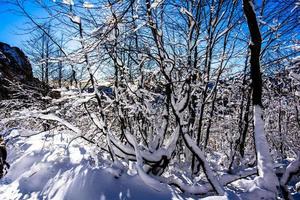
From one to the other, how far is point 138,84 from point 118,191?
224cm

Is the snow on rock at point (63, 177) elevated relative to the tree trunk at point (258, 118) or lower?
lower

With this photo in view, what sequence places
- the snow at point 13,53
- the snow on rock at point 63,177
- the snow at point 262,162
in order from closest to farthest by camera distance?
the snow at point 262,162 < the snow on rock at point 63,177 < the snow at point 13,53

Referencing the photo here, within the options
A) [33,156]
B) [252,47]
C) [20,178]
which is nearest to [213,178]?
[252,47]

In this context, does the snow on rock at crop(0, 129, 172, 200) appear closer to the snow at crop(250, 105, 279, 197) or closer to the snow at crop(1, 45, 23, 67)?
the snow at crop(250, 105, 279, 197)

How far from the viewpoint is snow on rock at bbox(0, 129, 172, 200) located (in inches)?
164

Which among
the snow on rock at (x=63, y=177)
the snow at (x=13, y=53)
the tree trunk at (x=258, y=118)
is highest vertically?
the snow at (x=13, y=53)

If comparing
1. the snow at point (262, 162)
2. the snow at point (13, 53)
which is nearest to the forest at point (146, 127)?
the snow at point (262, 162)

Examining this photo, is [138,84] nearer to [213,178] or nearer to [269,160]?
[213,178]

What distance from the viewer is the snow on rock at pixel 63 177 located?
4.18 meters

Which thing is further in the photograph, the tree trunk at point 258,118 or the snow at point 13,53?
the snow at point 13,53

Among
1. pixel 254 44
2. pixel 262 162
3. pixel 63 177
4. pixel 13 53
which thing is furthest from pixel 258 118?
pixel 13 53

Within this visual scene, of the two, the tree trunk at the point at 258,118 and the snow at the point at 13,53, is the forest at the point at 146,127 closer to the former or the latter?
the tree trunk at the point at 258,118

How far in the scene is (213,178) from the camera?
3992 mm

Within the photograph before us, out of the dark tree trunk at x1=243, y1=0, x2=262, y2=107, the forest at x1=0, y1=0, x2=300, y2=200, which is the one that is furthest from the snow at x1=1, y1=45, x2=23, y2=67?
the dark tree trunk at x1=243, y1=0, x2=262, y2=107
